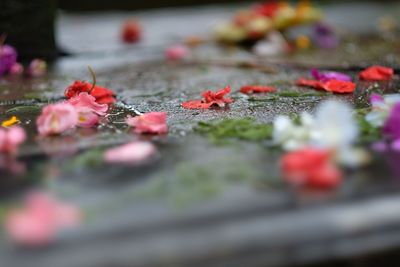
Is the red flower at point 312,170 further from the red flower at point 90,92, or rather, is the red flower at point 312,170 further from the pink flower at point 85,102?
the red flower at point 90,92

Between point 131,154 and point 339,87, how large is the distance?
936 mm

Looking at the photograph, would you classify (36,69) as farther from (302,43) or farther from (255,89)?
(302,43)

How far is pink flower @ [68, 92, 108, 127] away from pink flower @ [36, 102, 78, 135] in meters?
0.06

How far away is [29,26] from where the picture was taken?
111 inches

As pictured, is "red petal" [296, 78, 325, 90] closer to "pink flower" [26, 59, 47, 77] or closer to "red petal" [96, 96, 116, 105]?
"red petal" [96, 96, 116, 105]

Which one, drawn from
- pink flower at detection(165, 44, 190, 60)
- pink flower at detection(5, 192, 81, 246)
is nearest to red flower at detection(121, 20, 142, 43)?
pink flower at detection(165, 44, 190, 60)

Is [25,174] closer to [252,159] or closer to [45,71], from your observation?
[252,159]

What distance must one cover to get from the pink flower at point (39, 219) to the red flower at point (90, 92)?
0.75 meters

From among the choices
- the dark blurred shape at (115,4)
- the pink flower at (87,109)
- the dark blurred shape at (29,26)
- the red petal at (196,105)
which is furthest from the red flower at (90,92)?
the dark blurred shape at (115,4)

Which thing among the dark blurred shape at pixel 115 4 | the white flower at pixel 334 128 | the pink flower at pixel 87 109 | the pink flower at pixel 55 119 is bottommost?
the white flower at pixel 334 128

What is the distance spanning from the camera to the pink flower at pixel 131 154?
1183 mm

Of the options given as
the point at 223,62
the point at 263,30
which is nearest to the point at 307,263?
the point at 223,62

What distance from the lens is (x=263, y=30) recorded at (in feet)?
11.2

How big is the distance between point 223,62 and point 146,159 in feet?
5.52
